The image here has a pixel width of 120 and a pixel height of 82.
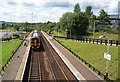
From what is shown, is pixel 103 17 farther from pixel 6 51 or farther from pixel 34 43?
pixel 6 51

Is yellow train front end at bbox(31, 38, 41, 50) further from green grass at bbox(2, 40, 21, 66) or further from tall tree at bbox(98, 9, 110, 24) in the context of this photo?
tall tree at bbox(98, 9, 110, 24)

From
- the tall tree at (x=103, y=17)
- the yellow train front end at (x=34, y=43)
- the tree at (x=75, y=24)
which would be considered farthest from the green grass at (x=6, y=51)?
the tall tree at (x=103, y=17)

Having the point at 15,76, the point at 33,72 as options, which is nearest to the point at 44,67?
the point at 33,72

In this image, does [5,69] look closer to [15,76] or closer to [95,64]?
[15,76]

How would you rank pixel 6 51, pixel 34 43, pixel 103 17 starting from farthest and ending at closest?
pixel 103 17, pixel 34 43, pixel 6 51

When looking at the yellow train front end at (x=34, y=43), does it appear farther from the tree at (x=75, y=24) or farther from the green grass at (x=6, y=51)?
the tree at (x=75, y=24)

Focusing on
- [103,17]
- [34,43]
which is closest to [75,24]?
[103,17]

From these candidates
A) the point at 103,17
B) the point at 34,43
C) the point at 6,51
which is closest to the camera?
the point at 6,51

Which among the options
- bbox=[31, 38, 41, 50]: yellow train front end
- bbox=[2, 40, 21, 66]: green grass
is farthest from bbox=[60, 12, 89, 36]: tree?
bbox=[31, 38, 41, 50]: yellow train front end

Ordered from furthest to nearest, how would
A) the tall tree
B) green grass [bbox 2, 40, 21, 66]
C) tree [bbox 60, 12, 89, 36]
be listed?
the tall tree < tree [bbox 60, 12, 89, 36] < green grass [bbox 2, 40, 21, 66]

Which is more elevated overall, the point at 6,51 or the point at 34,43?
the point at 34,43

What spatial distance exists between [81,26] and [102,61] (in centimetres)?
6248

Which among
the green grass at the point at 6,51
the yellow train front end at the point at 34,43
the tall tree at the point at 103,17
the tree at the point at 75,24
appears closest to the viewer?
the green grass at the point at 6,51

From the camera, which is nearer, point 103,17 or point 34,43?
point 34,43
